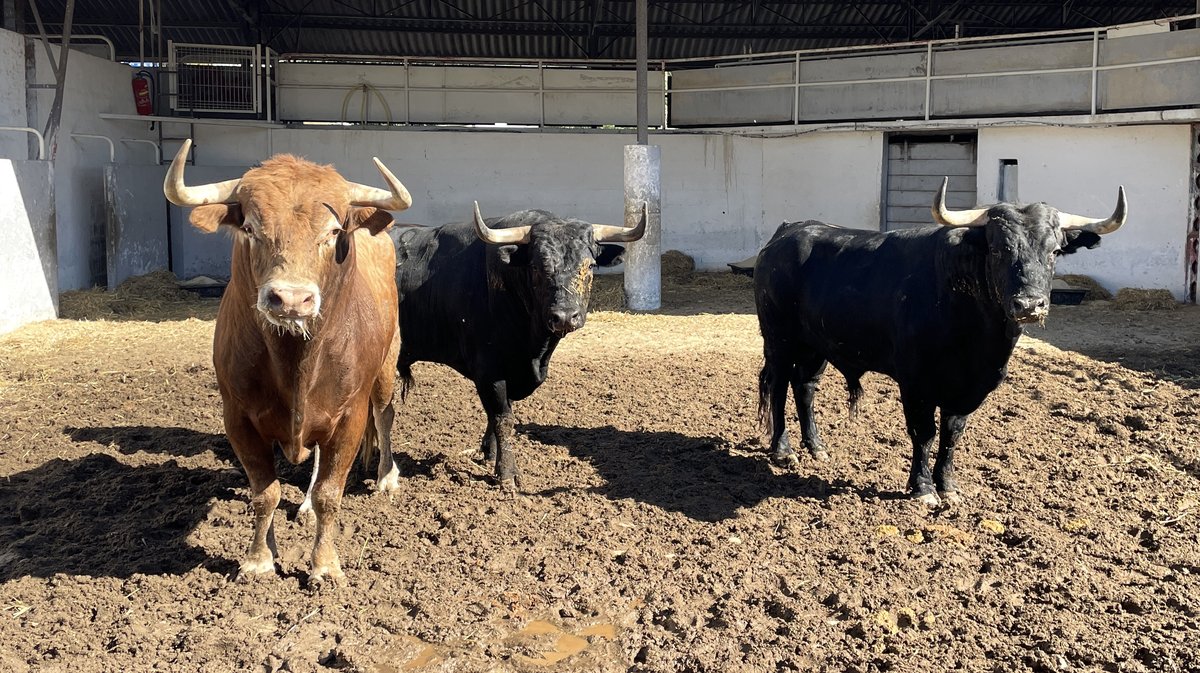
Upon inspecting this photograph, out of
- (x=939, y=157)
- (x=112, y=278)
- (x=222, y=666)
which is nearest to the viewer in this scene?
(x=222, y=666)

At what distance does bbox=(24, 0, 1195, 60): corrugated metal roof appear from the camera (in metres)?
22.7

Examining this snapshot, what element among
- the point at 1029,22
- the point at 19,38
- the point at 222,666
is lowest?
the point at 222,666

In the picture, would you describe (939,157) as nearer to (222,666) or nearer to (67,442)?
(67,442)

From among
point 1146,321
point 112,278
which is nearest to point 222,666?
point 1146,321

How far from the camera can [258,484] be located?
5070 mm

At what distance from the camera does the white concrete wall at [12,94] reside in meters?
14.0

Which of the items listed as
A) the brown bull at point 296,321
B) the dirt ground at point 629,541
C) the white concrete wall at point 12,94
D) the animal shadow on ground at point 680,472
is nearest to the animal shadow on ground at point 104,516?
the dirt ground at point 629,541

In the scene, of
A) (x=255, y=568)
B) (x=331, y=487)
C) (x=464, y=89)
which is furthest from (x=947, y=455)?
(x=464, y=89)

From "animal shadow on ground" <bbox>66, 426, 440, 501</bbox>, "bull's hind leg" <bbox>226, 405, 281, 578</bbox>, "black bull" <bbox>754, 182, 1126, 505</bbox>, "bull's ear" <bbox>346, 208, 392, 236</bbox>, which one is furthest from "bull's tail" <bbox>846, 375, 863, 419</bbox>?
"bull's hind leg" <bbox>226, 405, 281, 578</bbox>

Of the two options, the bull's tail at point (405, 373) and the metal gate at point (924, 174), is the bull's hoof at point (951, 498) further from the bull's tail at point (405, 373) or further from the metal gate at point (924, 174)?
the metal gate at point (924, 174)

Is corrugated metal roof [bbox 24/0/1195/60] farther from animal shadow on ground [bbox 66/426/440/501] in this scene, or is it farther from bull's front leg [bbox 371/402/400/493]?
bull's front leg [bbox 371/402/400/493]

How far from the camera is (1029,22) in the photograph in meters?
24.9

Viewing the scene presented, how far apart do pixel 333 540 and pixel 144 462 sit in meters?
2.24

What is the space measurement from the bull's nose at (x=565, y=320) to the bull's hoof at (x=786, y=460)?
174cm
